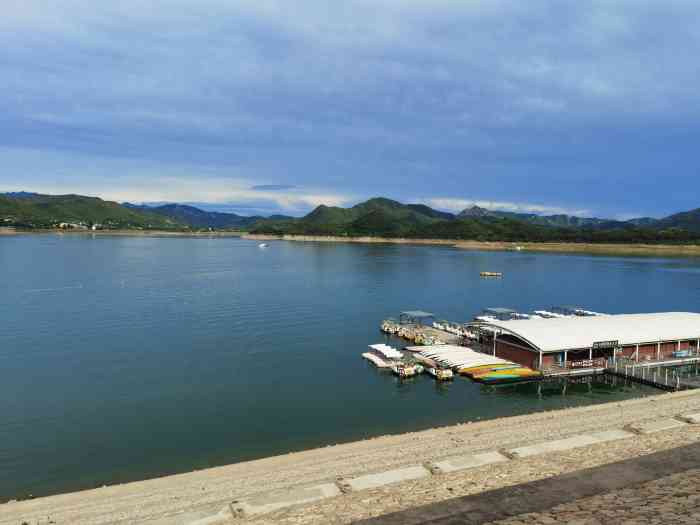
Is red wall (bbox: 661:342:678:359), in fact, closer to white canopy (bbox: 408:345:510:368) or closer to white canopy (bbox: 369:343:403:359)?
white canopy (bbox: 408:345:510:368)

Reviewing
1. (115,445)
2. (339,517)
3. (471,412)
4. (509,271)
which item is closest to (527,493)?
(339,517)

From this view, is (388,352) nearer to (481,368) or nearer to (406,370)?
(406,370)

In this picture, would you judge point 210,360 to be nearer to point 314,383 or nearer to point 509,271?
point 314,383

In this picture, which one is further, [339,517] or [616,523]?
[339,517]

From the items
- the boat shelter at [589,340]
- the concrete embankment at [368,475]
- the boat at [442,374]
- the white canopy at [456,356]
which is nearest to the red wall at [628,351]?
the boat shelter at [589,340]

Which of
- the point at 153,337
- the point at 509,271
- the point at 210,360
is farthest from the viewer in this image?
the point at 509,271

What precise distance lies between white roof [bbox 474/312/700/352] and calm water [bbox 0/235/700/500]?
14.1 ft

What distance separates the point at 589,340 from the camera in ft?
159

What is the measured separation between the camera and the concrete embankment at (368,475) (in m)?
18.7

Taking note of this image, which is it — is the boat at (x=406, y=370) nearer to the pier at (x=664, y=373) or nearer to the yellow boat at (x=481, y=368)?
the yellow boat at (x=481, y=368)

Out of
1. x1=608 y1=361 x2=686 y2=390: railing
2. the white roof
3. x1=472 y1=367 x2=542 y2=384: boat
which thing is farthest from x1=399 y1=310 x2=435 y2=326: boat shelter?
x1=608 y1=361 x2=686 y2=390: railing

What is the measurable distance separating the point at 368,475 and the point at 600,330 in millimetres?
38122

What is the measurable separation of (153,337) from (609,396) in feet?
165

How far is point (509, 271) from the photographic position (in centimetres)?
16075
